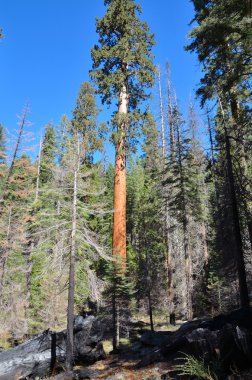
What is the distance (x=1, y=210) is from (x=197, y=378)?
19451 mm

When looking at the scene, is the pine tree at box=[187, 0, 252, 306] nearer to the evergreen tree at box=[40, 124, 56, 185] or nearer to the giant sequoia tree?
the giant sequoia tree

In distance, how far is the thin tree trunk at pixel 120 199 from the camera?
14.8 meters

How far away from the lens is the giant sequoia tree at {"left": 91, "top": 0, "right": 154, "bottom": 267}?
1599 centimetres

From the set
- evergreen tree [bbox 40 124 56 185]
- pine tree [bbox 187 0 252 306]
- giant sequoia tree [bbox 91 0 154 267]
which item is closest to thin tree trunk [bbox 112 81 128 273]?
giant sequoia tree [bbox 91 0 154 267]

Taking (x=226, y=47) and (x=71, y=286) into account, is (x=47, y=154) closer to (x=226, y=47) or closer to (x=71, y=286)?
(x=71, y=286)

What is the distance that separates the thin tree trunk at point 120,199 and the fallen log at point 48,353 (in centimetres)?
333

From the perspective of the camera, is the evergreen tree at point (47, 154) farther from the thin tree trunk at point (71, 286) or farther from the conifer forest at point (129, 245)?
the thin tree trunk at point (71, 286)

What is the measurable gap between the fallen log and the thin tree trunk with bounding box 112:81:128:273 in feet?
10.9

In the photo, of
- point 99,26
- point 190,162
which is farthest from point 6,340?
point 99,26

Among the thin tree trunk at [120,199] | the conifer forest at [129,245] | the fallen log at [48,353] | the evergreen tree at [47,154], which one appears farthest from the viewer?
the evergreen tree at [47,154]

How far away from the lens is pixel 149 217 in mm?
24828

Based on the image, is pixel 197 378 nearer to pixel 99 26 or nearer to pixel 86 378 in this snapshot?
pixel 86 378

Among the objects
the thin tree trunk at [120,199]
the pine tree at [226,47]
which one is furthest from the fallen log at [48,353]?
the pine tree at [226,47]

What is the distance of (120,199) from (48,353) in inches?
302
